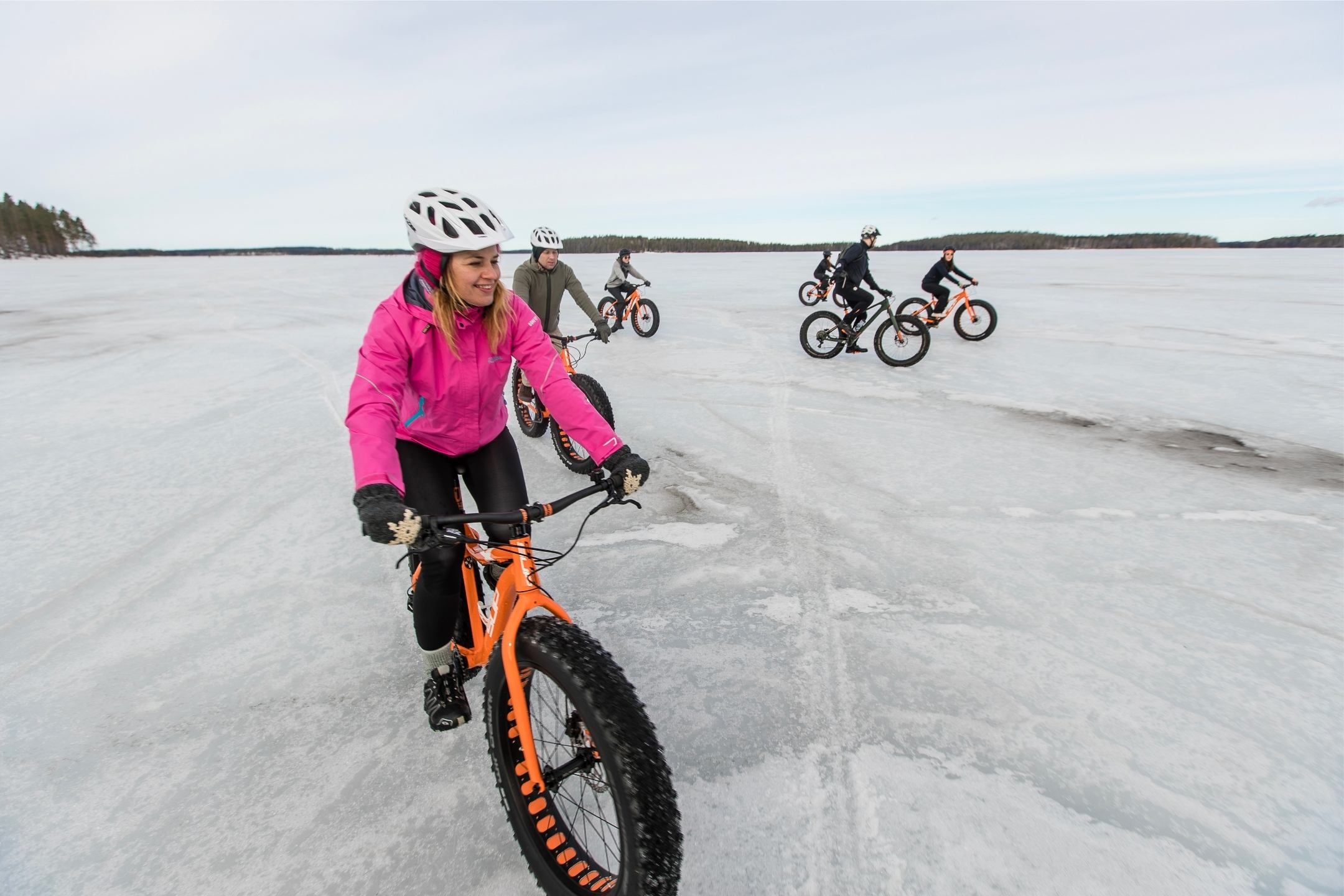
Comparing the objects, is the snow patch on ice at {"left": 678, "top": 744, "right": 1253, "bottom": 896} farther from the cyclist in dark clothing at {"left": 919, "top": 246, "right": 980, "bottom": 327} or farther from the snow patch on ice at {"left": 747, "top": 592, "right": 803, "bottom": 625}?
the cyclist in dark clothing at {"left": 919, "top": 246, "right": 980, "bottom": 327}

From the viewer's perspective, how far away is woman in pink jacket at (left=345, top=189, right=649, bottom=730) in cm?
213

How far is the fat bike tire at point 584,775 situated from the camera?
1661mm

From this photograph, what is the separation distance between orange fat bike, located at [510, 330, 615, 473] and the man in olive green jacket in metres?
0.12

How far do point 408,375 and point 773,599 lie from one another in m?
2.29

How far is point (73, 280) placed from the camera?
1130 inches

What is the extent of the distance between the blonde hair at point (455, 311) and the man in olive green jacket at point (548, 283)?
3.49 m

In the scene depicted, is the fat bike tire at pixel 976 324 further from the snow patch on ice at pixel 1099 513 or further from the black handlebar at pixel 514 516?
the black handlebar at pixel 514 516

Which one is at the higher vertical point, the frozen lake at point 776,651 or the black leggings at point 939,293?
the black leggings at point 939,293

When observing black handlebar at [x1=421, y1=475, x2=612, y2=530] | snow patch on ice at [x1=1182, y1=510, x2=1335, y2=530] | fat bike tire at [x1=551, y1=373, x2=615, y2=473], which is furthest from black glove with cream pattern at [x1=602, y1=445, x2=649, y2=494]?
snow patch on ice at [x1=1182, y1=510, x2=1335, y2=530]

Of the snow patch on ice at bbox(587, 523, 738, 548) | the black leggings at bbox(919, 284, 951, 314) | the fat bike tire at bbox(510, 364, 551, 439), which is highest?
the black leggings at bbox(919, 284, 951, 314)

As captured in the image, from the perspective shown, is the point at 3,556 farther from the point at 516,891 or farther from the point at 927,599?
the point at 927,599

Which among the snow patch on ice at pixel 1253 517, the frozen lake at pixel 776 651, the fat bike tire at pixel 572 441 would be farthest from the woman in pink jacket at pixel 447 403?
the snow patch on ice at pixel 1253 517

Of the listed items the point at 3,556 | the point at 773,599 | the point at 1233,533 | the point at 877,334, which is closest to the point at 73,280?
the point at 3,556

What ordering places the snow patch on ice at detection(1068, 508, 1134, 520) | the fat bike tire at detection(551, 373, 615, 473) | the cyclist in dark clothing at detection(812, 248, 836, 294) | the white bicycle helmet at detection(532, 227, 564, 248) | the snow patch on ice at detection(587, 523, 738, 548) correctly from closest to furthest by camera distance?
the snow patch on ice at detection(587, 523, 738, 548)
the snow patch on ice at detection(1068, 508, 1134, 520)
the fat bike tire at detection(551, 373, 615, 473)
the white bicycle helmet at detection(532, 227, 564, 248)
the cyclist in dark clothing at detection(812, 248, 836, 294)
